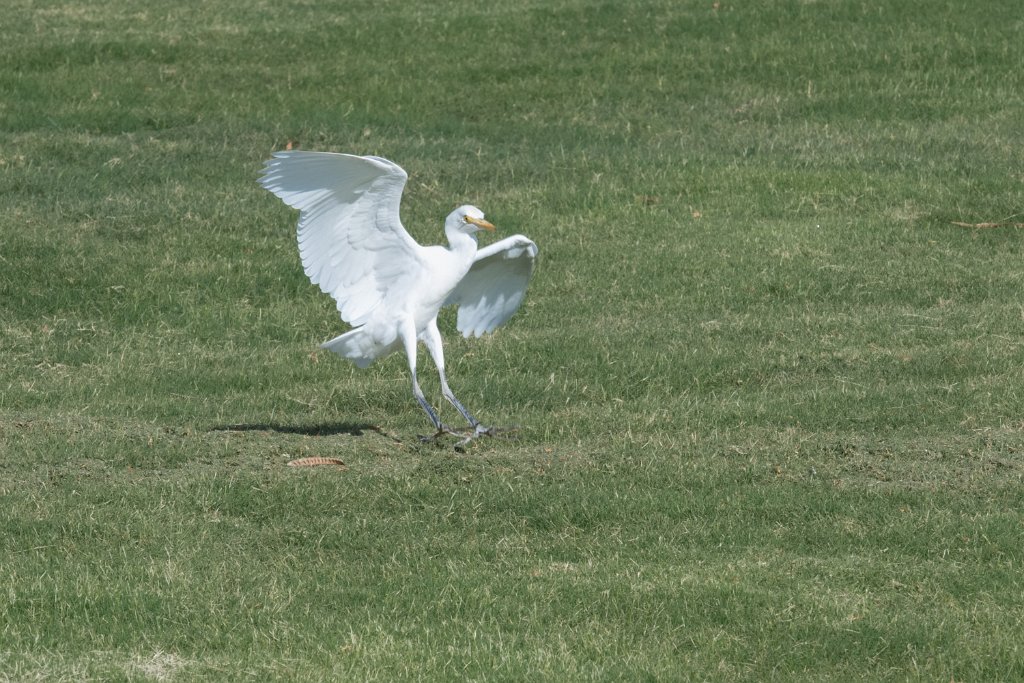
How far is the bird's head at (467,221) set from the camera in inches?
367

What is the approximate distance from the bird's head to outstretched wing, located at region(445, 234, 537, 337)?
0.71 metres

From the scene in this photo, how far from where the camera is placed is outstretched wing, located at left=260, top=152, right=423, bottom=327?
8891mm

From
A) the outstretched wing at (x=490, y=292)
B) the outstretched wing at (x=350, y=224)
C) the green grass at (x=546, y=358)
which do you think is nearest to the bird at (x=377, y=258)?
the outstretched wing at (x=350, y=224)

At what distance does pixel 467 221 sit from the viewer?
30.8ft

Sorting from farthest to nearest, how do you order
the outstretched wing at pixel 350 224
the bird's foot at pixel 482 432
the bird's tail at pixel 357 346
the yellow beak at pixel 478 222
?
the bird's tail at pixel 357 346 → the yellow beak at pixel 478 222 → the bird's foot at pixel 482 432 → the outstretched wing at pixel 350 224

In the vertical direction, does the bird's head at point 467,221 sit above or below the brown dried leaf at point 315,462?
above

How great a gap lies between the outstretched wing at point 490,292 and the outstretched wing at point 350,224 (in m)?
0.75

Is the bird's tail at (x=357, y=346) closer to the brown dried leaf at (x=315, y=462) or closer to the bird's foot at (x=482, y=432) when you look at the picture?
the bird's foot at (x=482, y=432)

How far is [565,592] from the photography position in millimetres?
6992

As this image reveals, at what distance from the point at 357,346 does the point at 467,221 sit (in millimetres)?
1028

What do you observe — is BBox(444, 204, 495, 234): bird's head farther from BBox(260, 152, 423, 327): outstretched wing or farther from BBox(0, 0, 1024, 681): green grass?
BBox(0, 0, 1024, 681): green grass

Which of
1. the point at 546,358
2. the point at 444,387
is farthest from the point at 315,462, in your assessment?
the point at 546,358

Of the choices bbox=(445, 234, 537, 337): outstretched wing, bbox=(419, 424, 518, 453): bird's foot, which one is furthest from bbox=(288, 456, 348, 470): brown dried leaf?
bbox=(445, 234, 537, 337): outstretched wing

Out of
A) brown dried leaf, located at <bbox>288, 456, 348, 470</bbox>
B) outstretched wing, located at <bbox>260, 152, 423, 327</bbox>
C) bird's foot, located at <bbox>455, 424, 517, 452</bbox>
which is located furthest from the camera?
bird's foot, located at <bbox>455, 424, 517, 452</bbox>
